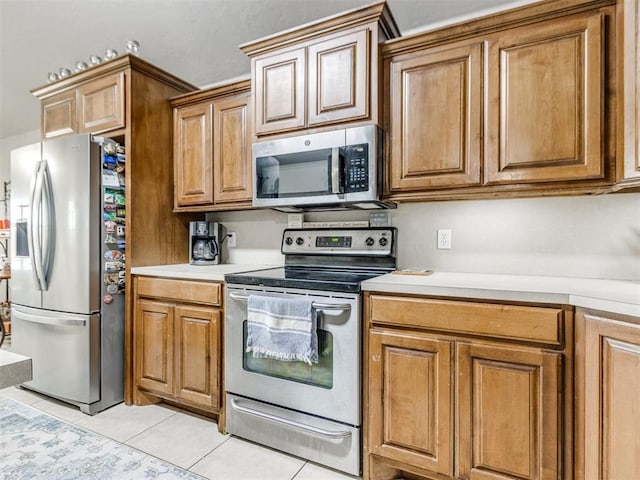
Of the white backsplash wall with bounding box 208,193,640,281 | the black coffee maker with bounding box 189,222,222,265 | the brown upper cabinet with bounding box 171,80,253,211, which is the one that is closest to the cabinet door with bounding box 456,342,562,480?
the white backsplash wall with bounding box 208,193,640,281

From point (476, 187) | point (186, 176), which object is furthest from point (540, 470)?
point (186, 176)

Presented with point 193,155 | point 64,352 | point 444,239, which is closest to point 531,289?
point 444,239

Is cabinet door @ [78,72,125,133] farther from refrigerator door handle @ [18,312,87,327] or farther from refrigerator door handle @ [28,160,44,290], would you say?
refrigerator door handle @ [18,312,87,327]

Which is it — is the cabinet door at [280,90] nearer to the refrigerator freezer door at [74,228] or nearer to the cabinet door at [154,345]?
the refrigerator freezer door at [74,228]

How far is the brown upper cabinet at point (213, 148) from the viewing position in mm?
2332

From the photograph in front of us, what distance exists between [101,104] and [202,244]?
118 centimetres

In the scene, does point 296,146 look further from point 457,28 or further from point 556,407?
point 556,407

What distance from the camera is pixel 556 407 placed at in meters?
1.30

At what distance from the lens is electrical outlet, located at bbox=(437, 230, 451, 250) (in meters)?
2.05

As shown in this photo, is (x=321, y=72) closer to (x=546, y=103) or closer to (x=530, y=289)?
(x=546, y=103)

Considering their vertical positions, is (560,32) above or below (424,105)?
above

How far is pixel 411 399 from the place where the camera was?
1526mm

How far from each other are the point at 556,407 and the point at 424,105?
4.74ft

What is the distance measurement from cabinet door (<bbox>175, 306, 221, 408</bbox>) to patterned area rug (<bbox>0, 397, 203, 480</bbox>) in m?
0.38
